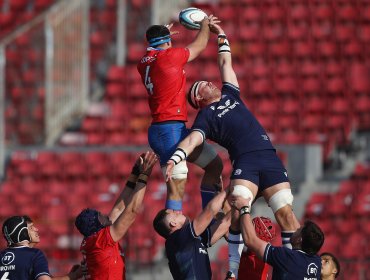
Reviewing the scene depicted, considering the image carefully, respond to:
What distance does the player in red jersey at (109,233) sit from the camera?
488 inches

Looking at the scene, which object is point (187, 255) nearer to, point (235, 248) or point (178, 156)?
point (235, 248)

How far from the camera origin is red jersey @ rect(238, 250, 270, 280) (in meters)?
12.5

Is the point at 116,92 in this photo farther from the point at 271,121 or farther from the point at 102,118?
the point at 271,121

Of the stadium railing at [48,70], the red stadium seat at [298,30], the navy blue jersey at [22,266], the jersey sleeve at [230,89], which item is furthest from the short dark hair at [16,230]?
the red stadium seat at [298,30]

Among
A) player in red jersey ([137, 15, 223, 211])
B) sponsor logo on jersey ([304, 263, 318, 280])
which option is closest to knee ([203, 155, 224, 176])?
player in red jersey ([137, 15, 223, 211])

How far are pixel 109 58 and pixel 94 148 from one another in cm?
326

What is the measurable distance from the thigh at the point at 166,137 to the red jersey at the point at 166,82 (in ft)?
0.27

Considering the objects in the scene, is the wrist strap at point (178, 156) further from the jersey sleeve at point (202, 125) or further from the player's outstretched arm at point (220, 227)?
the player's outstretched arm at point (220, 227)

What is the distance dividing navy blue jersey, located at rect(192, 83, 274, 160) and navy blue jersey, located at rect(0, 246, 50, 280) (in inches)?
79.8

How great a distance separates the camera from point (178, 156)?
12250mm

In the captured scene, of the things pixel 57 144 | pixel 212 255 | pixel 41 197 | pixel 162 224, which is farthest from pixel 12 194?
pixel 162 224

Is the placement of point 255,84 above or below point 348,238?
above

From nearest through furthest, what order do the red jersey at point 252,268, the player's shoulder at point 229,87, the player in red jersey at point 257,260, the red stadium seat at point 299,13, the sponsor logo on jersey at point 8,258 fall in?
1. the sponsor logo on jersey at point 8,258
2. the player in red jersey at point 257,260
3. the red jersey at point 252,268
4. the player's shoulder at point 229,87
5. the red stadium seat at point 299,13

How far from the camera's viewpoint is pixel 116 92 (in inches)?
920
